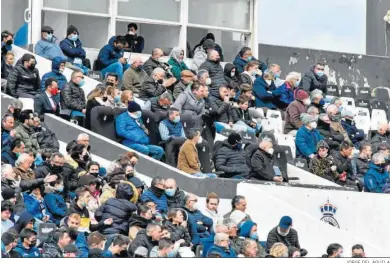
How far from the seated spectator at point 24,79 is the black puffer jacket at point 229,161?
2970 millimetres

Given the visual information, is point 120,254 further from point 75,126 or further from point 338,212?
point 338,212

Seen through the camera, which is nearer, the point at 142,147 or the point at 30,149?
the point at 30,149

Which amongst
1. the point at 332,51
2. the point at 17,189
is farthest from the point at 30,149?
the point at 332,51

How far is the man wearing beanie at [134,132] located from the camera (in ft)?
83.6

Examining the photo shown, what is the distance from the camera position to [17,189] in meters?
21.7

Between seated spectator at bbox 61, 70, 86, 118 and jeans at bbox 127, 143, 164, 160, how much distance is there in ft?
3.24

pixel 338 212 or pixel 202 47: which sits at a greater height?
pixel 202 47

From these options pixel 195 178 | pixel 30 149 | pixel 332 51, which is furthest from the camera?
pixel 332 51

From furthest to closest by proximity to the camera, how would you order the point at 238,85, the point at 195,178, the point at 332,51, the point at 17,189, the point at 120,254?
the point at 332,51, the point at 238,85, the point at 195,178, the point at 17,189, the point at 120,254

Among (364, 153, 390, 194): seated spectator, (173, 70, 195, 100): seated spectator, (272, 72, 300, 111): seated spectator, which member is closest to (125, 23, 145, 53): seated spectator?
(173, 70, 195, 100): seated spectator

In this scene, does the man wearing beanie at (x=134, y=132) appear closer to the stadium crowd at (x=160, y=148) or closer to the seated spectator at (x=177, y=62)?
the stadium crowd at (x=160, y=148)

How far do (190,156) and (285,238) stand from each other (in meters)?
2.51

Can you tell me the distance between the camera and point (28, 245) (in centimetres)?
2009

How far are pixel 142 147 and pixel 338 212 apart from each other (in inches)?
139
